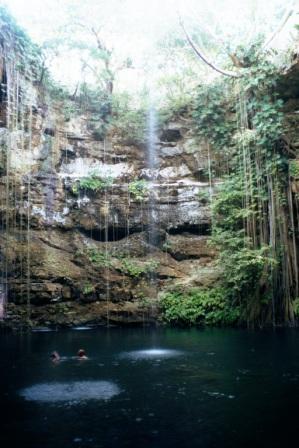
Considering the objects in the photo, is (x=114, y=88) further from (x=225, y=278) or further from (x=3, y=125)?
(x=225, y=278)

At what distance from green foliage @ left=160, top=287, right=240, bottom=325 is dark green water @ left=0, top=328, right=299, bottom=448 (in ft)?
A: 10.7

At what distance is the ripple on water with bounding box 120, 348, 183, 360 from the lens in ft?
25.7

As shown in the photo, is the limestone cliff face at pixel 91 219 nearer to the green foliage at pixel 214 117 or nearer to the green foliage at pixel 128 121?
the green foliage at pixel 128 121

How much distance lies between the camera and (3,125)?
571 inches

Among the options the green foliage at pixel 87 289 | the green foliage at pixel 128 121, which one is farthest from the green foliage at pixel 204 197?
the green foliage at pixel 87 289

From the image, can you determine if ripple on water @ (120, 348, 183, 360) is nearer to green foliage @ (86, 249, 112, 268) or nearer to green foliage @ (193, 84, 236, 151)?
green foliage @ (86, 249, 112, 268)

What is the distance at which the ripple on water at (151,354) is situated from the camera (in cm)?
782

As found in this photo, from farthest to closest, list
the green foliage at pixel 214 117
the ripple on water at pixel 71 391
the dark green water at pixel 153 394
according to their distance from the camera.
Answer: the green foliage at pixel 214 117, the ripple on water at pixel 71 391, the dark green water at pixel 153 394

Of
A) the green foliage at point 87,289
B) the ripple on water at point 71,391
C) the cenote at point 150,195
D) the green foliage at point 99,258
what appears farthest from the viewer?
the green foliage at point 99,258

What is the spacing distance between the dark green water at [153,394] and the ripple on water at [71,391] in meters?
0.01

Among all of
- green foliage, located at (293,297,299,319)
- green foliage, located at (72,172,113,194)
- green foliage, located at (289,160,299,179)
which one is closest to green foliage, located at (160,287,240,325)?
green foliage, located at (293,297,299,319)

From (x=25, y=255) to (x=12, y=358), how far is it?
19.5ft

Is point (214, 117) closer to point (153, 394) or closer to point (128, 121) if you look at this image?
point (128, 121)

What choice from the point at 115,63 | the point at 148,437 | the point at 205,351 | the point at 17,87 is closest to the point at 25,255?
the point at 17,87
